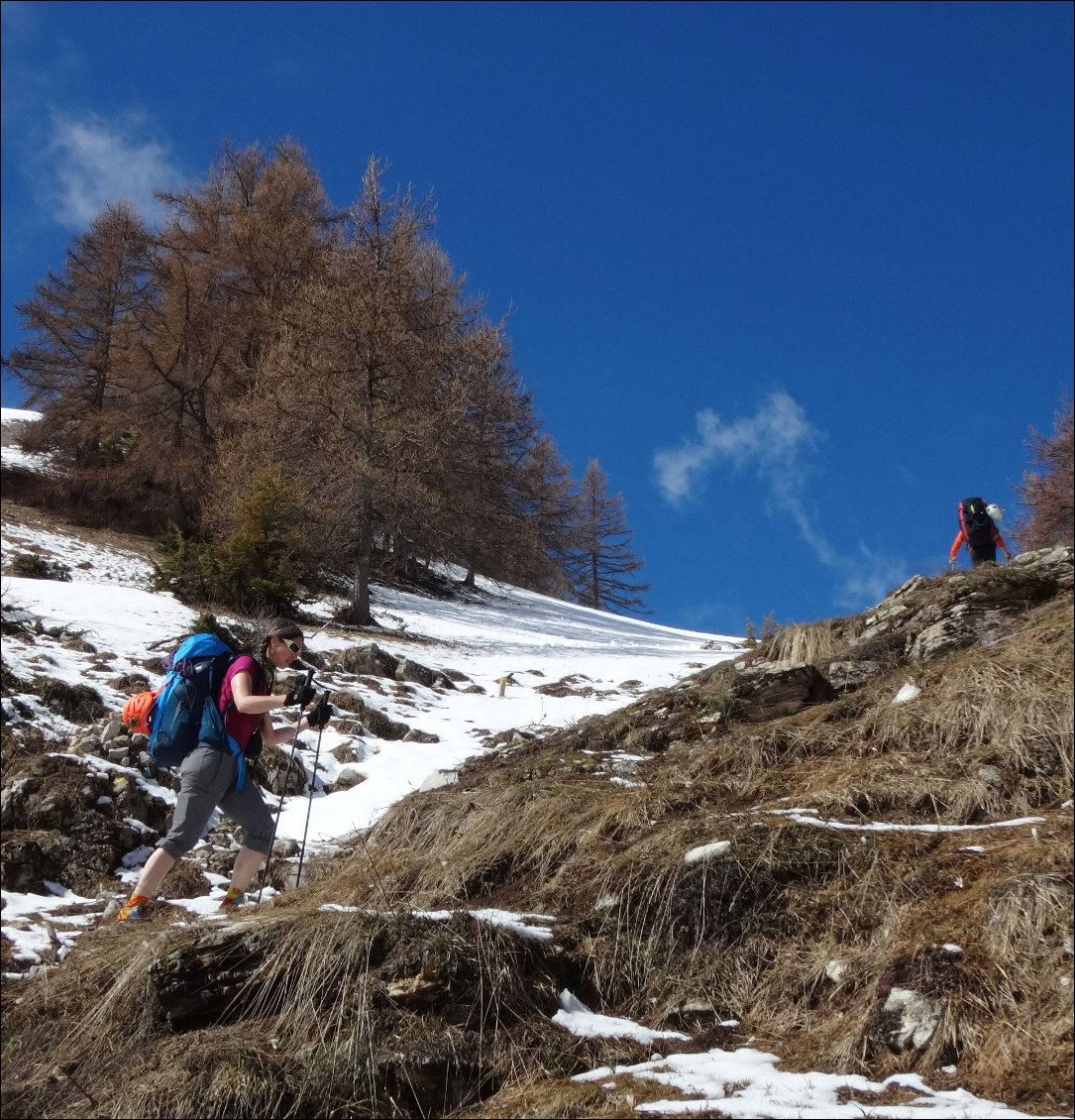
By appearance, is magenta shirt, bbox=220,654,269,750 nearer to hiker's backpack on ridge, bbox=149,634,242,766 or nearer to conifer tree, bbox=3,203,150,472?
hiker's backpack on ridge, bbox=149,634,242,766

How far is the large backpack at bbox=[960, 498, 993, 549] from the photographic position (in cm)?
983

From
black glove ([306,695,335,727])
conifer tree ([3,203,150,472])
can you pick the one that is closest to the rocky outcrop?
black glove ([306,695,335,727])

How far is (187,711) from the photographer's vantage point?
5055mm

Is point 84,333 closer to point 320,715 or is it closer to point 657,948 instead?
point 320,715

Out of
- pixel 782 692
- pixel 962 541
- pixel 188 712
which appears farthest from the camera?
pixel 962 541

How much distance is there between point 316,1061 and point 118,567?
15.5 meters

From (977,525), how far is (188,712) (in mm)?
7931

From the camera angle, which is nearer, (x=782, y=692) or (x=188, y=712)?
(x=188, y=712)

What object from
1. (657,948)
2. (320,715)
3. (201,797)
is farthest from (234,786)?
(657,948)

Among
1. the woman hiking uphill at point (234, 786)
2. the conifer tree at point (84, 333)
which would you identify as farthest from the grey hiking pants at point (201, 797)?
the conifer tree at point (84, 333)

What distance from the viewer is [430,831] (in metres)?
5.37

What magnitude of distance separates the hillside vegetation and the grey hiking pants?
526 mm

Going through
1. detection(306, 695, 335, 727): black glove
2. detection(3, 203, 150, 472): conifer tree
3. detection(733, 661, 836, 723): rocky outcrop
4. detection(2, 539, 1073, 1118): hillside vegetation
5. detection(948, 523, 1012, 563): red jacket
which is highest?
detection(3, 203, 150, 472): conifer tree

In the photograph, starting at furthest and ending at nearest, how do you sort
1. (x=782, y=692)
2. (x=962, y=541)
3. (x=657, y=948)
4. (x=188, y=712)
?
(x=962, y=541)
(x=782, y=692)
(x=188, y=712)
(x=657, y=948)
